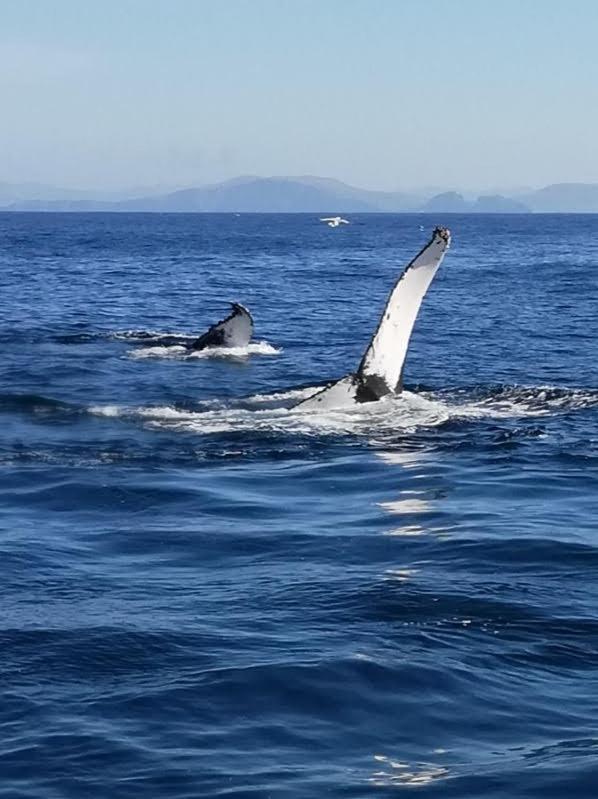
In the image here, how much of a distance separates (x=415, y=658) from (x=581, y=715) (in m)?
1.29

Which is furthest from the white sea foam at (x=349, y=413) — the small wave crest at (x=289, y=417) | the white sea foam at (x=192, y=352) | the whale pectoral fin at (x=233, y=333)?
the whale pectoral fin at (x=233, y=333)

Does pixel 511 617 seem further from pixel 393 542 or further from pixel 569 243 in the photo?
pixel 569 243

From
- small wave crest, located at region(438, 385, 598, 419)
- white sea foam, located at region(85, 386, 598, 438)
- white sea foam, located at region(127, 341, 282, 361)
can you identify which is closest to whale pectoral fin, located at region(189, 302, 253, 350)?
white sea foam, located at region(127, 341, 282, 361)

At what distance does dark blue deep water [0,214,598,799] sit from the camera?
7777 mm

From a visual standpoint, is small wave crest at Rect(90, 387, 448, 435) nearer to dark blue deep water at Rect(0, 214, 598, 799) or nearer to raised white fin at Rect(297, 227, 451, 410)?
dark blue deep water at Rect(0, 214, 598, 799)

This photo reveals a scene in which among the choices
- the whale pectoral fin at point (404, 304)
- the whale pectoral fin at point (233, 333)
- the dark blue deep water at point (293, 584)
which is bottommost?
the dark blue deep water at point (293, 584)

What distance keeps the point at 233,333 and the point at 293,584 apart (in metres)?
18.0

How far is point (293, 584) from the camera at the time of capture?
1106cm

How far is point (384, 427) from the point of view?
1817 cm

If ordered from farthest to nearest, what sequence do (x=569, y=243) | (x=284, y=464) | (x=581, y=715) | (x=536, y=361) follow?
1. (x=569, y=243)
2. (x=536, y=361)
3. (x=284, y=464)
4. (x=581, y=715)

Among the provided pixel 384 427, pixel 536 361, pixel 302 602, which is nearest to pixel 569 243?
pixel 536 361

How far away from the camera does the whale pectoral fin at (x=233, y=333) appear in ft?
94.3

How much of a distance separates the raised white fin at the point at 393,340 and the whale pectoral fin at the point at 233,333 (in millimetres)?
9773

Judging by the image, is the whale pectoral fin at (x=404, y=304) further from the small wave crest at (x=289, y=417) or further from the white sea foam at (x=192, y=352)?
the white sea foam at (x=192, y=352)
